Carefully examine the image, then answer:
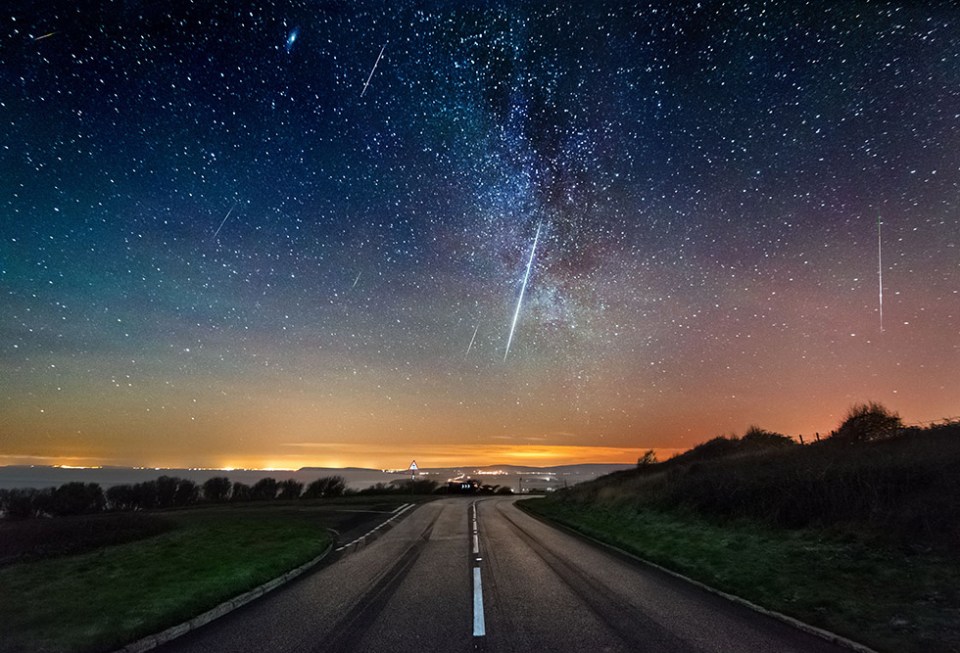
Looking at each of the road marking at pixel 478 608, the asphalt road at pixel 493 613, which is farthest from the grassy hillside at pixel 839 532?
the road marking at pixel 478 608

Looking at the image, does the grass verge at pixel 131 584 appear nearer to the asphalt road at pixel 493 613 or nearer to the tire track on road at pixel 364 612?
the asphalt road at pixel 493 613

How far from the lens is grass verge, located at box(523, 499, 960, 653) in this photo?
7.08 m

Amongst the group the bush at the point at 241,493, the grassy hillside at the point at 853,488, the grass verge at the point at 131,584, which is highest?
the grassy hillside at the point at 853,488

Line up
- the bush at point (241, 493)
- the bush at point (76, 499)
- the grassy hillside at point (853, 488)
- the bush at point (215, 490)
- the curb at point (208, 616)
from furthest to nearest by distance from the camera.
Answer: the bush at point (241, 493), the bush at point (215, 490), the bush at point (76, 499), the grassy hillside at point (853, 488), the curb at point (208, 616)

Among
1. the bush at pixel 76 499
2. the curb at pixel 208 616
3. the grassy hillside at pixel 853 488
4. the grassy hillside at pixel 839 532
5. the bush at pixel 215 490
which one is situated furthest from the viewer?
the bush at pixel 215 490

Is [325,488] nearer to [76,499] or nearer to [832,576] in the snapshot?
[76,499]

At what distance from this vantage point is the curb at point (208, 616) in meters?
6.77

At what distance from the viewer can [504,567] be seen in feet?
39.7

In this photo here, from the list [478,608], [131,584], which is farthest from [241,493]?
[478,608]

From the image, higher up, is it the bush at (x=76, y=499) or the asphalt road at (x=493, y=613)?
the asphalt road at (x=493, y=613)

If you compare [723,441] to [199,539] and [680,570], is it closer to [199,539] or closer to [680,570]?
[680,570]

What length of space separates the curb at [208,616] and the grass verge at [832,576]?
884 cm

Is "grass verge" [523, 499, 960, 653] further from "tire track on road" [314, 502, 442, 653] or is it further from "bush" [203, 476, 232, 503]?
"bush" [203, 476, 232, 503]

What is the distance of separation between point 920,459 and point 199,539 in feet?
68.9
